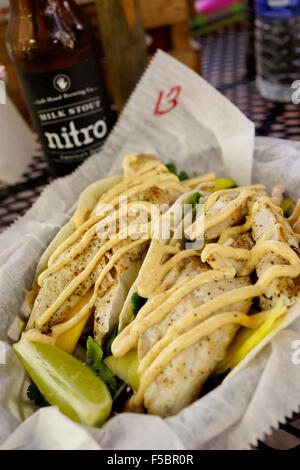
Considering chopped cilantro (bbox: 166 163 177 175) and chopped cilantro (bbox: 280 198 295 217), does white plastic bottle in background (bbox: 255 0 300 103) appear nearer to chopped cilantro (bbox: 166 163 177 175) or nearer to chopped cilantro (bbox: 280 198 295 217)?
chopped cilantro (bbox: 166 163 177 175)

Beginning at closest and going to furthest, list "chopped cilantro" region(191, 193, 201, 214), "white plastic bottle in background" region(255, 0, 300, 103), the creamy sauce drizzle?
1. the creamy sauce drizzle
2. "chopped cilantro" region(191, 193, 201, 214)
3. "white plastic bottle in background" region(255, 0, 300, 103)


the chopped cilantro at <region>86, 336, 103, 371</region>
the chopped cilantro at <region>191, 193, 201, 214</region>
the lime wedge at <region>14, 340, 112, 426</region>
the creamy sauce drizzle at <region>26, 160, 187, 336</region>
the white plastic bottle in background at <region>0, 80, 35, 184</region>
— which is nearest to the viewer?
the lime wedge at <region>14, 340, 112, 426</region>

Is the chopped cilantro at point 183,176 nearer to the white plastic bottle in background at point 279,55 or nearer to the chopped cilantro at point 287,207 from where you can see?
the chopped cilantro at point 287,207

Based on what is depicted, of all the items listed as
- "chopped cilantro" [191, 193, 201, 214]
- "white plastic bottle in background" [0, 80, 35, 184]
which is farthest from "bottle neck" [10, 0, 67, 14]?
"chopped cilantro" [191, 193, 201, 214]

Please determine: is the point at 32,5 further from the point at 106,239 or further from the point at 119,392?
the point at 119,392

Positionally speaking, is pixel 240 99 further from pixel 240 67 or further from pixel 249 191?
pixel 249 191

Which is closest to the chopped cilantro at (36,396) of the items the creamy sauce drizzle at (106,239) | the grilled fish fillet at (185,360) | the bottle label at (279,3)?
the creamy sauce drizzle at (106,239)

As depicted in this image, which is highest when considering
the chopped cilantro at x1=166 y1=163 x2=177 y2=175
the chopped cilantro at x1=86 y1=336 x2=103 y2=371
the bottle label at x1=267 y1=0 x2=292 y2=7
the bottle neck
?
the bottle neck

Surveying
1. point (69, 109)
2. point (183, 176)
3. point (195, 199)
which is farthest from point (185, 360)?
point (69, 109)
